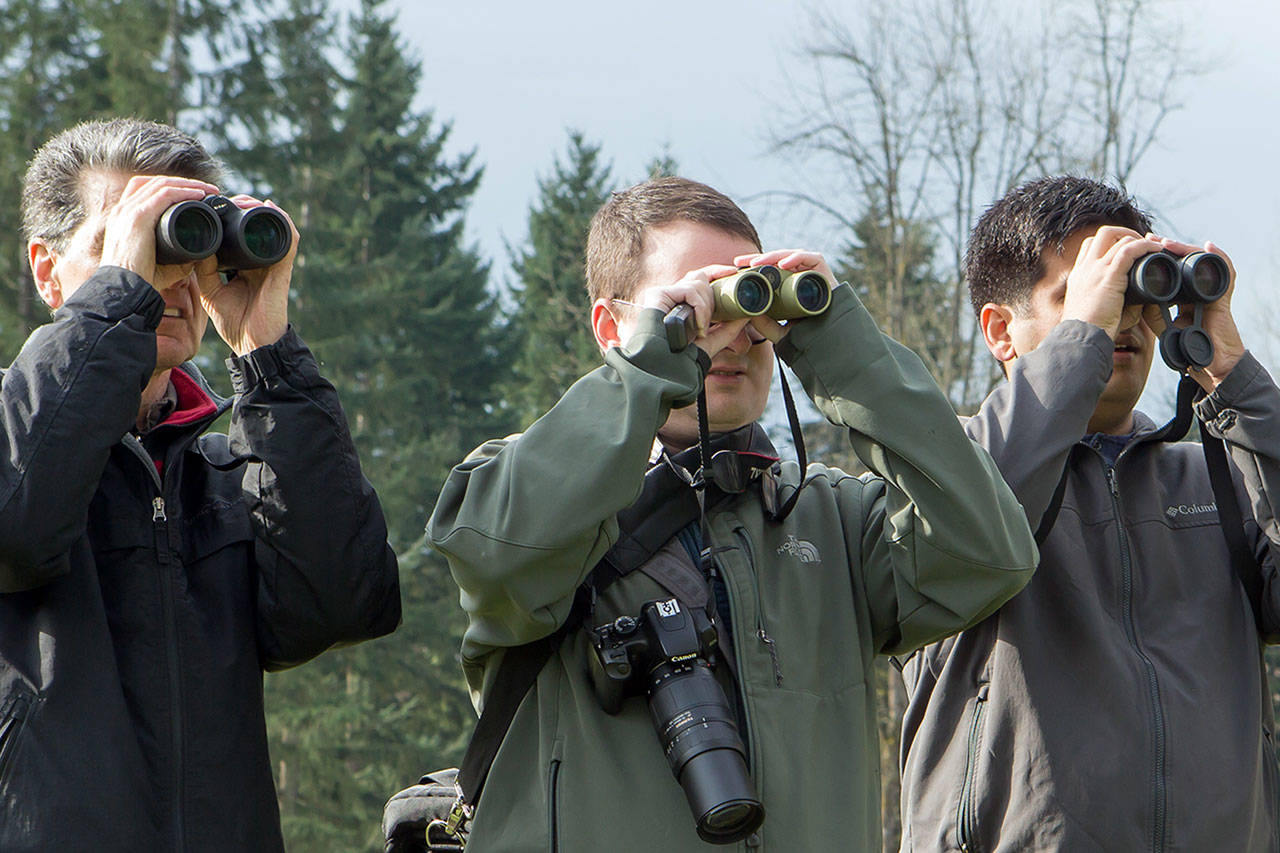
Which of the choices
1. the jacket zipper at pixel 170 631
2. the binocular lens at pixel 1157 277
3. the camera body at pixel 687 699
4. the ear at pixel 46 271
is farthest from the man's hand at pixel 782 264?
the ear at pixel 46 271

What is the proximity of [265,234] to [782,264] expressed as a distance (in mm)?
1025

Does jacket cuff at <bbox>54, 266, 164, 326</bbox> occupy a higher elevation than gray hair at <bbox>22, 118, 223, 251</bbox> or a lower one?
lower

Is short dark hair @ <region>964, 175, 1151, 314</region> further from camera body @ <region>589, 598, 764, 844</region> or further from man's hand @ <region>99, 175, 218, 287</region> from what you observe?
man's hand @ <region>99, 175, 218, 287</region>

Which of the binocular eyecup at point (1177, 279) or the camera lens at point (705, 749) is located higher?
the binocular eyecup at point (1177, 279)

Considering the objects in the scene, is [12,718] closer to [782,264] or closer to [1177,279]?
[782,264]

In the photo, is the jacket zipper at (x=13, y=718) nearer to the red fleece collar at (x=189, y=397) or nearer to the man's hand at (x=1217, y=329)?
the red fleece collar at (x=189, y=397)

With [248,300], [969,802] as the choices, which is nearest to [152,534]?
[248,300]

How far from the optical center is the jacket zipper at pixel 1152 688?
2.96 metres

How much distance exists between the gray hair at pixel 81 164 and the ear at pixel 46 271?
0.02 meters

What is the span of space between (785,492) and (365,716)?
806 inches

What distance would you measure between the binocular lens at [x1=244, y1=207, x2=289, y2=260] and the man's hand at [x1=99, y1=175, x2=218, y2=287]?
11 cm

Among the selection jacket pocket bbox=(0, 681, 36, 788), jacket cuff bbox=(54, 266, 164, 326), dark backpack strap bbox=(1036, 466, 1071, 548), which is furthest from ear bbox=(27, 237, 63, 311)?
dark backpack strap bbox=(1036, 466, 1071, 548)

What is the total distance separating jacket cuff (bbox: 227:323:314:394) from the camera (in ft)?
9.07

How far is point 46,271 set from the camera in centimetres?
304
